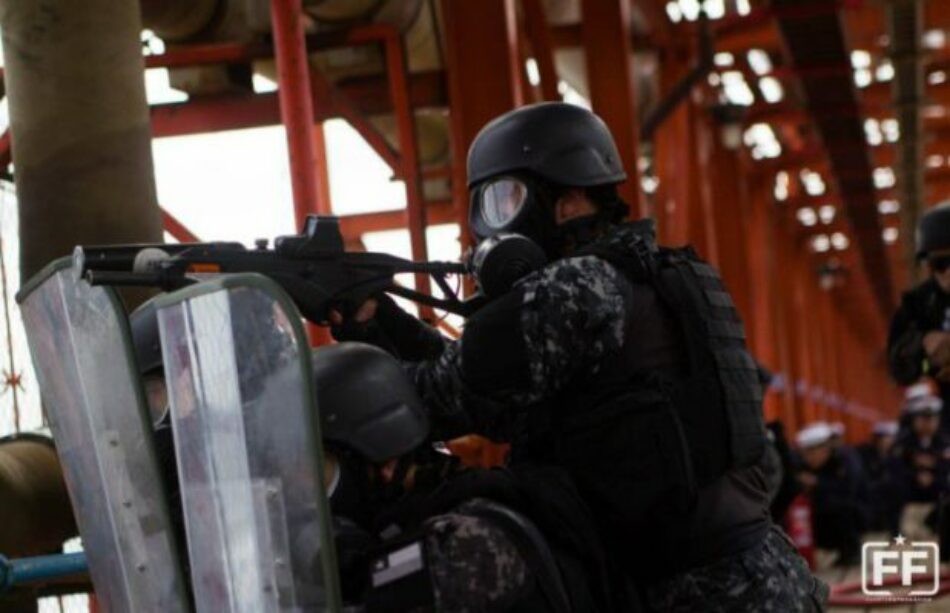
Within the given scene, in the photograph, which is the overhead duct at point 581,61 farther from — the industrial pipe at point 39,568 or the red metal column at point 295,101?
the industrial pipe at point 39,568

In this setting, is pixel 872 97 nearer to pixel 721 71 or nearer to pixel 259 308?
pixel 721 71

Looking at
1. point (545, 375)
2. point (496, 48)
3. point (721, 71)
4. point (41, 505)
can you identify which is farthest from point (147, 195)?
point (721, 71)

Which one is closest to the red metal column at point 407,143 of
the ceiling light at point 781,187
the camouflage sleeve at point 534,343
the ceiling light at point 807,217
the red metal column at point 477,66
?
the red metal column at point 477,66

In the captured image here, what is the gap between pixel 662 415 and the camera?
143 inches

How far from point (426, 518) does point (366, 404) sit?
8.5 inches

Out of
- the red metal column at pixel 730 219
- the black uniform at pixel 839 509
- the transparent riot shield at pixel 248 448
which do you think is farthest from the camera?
the red metal column at pixel 730 219

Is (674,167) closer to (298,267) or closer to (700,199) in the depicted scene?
(700,199)

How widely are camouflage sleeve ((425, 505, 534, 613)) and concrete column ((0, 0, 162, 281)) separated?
9.08 ft

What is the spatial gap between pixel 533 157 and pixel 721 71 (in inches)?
684

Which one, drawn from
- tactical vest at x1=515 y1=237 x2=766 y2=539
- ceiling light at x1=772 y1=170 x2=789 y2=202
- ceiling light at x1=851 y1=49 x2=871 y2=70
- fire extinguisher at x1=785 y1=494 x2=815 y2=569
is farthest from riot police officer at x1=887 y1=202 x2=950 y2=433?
ceiling light at x1=772 y1=170 x2=789 y2=202

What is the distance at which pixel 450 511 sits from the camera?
336 cm

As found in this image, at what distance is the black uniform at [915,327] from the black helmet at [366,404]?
463cm

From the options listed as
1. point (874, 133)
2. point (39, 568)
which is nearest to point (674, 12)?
point (874, 133)

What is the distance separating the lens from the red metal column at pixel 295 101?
7750 millimetres
